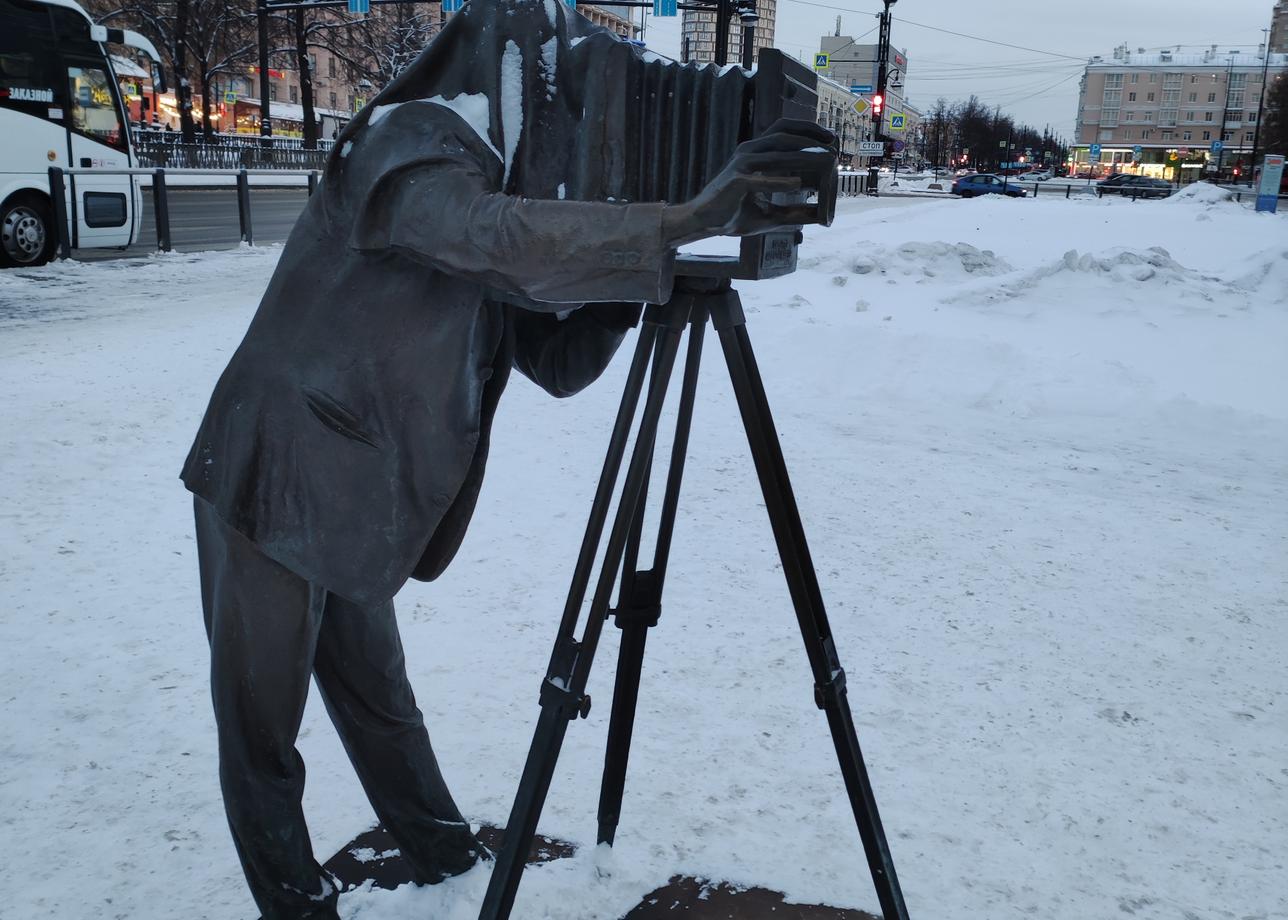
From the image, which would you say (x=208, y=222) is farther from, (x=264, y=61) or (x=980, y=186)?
(x=980, y=186)

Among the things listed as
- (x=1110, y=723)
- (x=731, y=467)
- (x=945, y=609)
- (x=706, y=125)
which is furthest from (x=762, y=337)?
(x=706, y=125)

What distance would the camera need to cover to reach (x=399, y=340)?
64.1 inches

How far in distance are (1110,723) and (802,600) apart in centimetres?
167

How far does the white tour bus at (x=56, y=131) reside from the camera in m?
11.6

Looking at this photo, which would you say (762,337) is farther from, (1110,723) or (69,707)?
(69,707)

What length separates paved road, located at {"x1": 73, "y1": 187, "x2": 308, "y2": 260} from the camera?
14.0m

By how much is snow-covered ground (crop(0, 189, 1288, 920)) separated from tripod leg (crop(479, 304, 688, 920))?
0.49 m

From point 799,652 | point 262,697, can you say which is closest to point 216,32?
point 799,652

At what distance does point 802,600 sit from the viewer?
1951 mm

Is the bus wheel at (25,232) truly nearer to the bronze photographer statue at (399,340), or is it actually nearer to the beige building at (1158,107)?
the bronze photographer statue at (399,340)

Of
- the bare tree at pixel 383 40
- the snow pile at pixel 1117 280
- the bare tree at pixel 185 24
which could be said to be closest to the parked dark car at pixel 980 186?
the bare tree at pixel 383 40

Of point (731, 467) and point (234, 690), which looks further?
point (731, 467)

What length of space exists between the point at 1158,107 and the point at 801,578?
13224 cm

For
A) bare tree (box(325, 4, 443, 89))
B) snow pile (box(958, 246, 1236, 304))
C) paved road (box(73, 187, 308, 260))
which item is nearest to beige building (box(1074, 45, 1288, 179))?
bare tree (box(325, 4, 443, 89))
